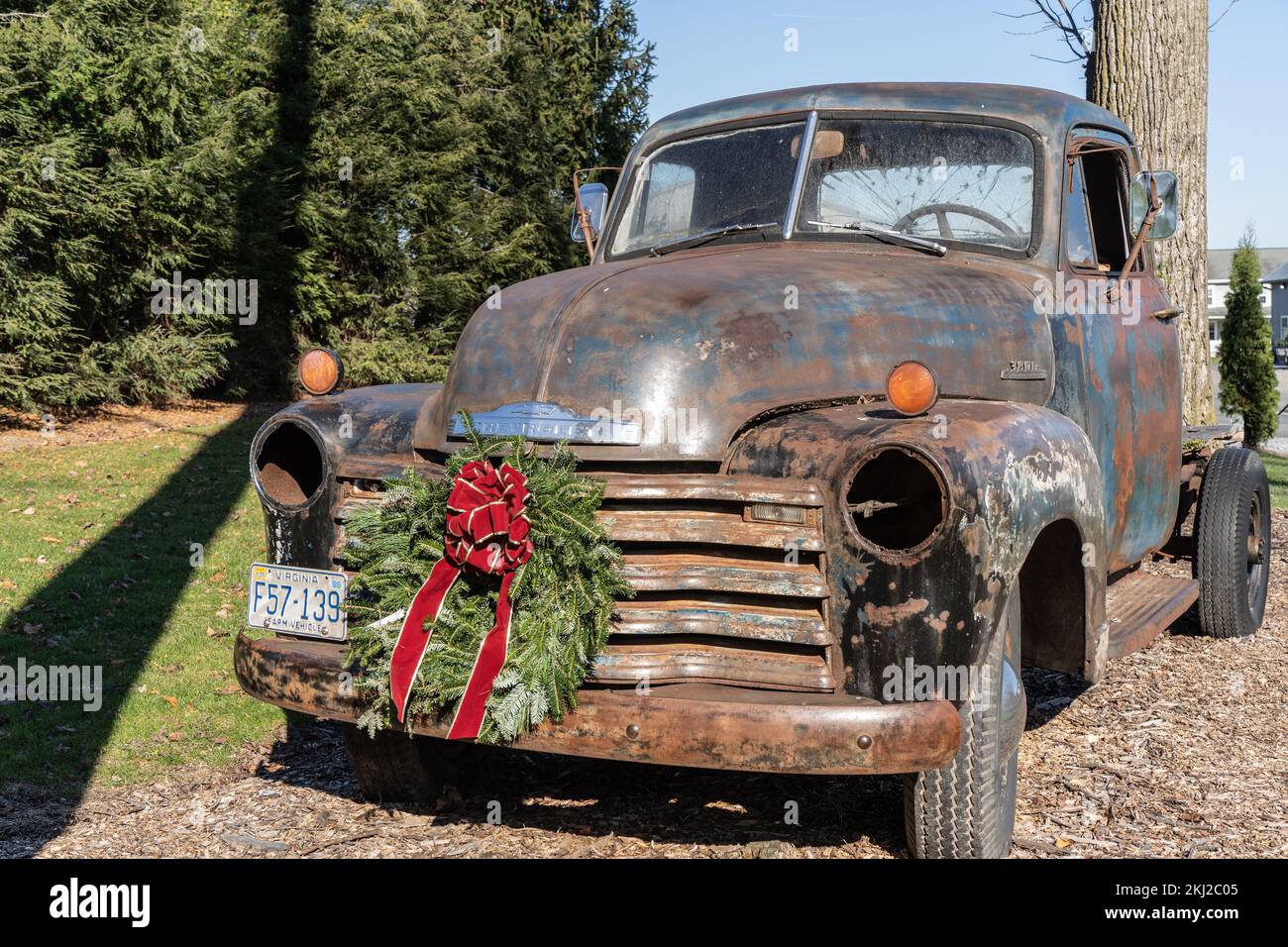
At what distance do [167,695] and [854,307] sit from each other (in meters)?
3.72

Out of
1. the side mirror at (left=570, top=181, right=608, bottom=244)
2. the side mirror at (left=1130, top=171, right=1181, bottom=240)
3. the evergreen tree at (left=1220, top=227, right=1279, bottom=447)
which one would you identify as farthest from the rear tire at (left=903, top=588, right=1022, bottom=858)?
the evergreen tree at (left=1220, top=227, right=1279, bottom=447)

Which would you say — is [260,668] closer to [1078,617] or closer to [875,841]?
[875,841]

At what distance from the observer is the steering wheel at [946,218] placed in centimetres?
464

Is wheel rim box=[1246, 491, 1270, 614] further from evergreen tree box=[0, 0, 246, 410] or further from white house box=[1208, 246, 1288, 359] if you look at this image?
white house box=[1208, 246, 1288, 359]

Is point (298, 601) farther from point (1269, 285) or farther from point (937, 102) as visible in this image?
point (1269, 285)

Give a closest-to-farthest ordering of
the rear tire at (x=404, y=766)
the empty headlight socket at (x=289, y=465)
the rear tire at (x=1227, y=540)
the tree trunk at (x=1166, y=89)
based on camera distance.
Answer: the empty headlight socket at (x=289, y=465), the rear tire at (x=404, y=766), the rear tire at (x=1227, y=540), the tree trunk at (x=1166, y=89)

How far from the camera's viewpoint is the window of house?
4895 millimetres

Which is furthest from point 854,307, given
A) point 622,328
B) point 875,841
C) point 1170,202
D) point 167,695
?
point 167,695

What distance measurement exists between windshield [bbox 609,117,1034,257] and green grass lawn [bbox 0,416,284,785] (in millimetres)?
3039

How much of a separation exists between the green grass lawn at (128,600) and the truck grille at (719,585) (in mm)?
2544

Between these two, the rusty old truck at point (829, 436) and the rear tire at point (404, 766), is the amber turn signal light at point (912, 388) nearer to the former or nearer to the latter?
the rusty old truck at point (829, 436)

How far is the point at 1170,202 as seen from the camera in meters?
5.06

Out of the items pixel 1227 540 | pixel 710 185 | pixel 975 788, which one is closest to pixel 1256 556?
pixel 1227 540

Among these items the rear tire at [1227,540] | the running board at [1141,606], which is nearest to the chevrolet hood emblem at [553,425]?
the running board at [1141,606]
